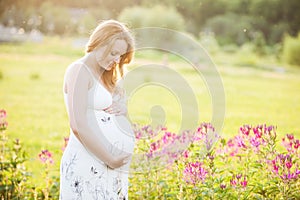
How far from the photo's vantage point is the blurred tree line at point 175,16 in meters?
13.4

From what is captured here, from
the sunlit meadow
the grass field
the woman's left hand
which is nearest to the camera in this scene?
the woman's left hand

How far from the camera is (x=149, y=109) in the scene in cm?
668

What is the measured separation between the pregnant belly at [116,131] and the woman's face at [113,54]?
225 millimetres

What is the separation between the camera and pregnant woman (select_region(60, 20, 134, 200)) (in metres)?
1.90

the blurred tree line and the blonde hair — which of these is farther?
the blurred tree line

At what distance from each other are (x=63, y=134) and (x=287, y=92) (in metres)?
5.05

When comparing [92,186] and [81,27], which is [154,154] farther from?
[81,27]

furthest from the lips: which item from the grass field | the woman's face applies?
the grass field

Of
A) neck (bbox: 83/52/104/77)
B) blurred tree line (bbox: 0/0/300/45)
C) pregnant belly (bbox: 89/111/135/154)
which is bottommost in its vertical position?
pregnant belly (bbox: 89/111/135/154)

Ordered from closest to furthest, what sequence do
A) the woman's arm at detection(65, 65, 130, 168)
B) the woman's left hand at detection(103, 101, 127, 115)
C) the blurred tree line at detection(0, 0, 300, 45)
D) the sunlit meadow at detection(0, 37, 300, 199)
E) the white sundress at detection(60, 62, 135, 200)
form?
the woman's arm at detection(65, 65, 130, 168) < the white sundress at detection(60, 62, 135, 200) < the woman's left hand at detection(103, 101, 127, 115) < the sunlit meadow at detection(0, 37, 300, 199) < the blurred tree line at detection(0, 0, 300, 45)

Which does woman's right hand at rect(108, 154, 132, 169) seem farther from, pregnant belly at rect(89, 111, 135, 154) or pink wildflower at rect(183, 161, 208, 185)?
pink wildflower at rect(183, 161, 208, 185)

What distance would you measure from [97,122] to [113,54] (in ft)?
1.03

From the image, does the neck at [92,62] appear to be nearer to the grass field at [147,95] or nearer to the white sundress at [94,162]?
the white sundress at [94,162]

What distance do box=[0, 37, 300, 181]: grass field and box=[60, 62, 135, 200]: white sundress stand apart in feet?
4.26
